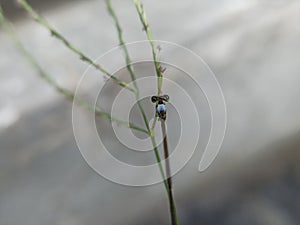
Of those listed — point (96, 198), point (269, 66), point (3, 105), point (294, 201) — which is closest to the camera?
point (294, 201)

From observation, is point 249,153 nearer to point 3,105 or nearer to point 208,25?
point 208,25

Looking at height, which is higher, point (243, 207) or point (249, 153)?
point (249, 153)

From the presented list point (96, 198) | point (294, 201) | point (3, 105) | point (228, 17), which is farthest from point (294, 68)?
point (3, 105)

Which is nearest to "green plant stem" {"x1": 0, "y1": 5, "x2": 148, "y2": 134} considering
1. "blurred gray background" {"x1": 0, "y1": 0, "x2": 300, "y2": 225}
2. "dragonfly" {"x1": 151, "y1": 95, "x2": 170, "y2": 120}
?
"dragonfly" {"x1": 151, "y1": 95, "x2": 170, "y2": 120}

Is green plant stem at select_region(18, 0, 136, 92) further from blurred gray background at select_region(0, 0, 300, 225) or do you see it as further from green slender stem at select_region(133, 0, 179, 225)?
blurred gray background at select_region(0, 0, 300, 225)

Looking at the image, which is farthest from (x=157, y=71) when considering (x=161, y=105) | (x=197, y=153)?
(x=197, y=153)
